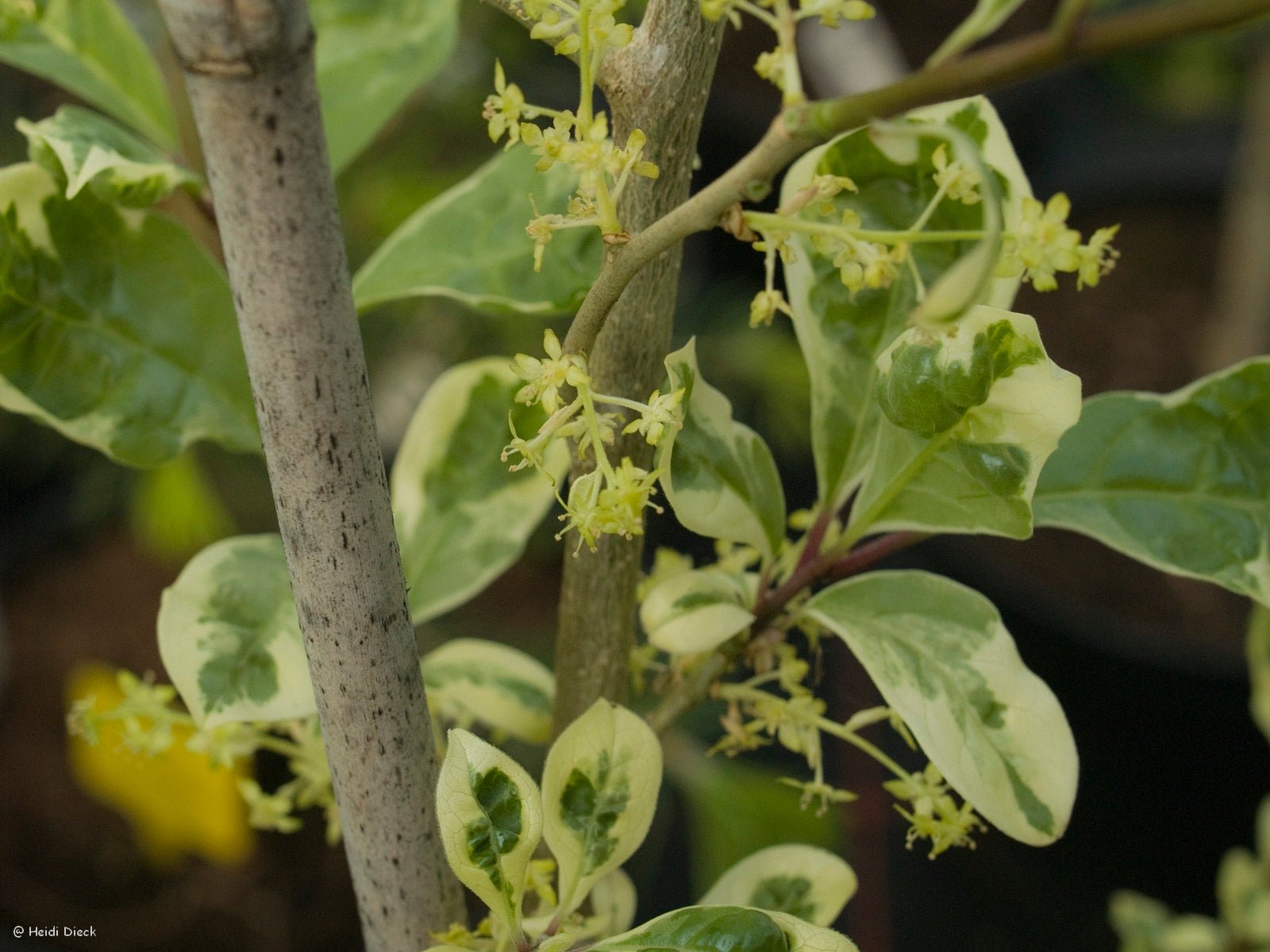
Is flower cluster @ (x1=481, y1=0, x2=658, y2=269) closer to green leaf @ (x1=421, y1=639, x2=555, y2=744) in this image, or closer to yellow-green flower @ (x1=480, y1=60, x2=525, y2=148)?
yellow-green flower @ (x1=480, y1=60, x2=525, y2=148)

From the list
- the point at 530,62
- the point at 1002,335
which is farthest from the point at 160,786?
the point at 530,62

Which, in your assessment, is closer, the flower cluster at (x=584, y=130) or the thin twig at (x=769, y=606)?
the flower cluster at (x=584, y=130)

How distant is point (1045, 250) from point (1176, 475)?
22 cm

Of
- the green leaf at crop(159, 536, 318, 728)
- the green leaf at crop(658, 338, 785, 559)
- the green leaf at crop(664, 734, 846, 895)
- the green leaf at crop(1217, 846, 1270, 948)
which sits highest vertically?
the green leaf at crop(658, 338, 785, 559)

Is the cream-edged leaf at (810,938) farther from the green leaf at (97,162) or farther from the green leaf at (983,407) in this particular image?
the green leaf at (97,162)

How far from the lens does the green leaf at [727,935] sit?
390mm

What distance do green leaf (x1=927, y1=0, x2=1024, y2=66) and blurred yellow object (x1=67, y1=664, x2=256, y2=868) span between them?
959 millimetres

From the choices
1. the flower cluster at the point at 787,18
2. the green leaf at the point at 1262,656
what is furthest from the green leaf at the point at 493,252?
the green leaf at the point at 1262,656

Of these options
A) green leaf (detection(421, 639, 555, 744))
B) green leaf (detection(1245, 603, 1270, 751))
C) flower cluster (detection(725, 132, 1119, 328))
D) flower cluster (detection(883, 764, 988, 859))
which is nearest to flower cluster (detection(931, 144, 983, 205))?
flower cluster (detection(725, 132, 1119, 328))

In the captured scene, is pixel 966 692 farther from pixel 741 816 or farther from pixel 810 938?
pixel 741 816

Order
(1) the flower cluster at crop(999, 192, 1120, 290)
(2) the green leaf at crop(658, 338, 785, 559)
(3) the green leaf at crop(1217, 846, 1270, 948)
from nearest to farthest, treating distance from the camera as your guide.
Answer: (1) the flower cluster at crop(999, 192, 1120, 290) → (2) the green leaf at crop(658, 338, 785, 559) → (3) the green leaf at crop(1217, 846, 1270, 948)

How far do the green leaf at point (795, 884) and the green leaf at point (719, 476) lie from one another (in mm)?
142

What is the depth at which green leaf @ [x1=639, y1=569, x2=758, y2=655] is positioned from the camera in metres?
0.44

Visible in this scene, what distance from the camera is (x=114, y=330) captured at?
21.4 inches
